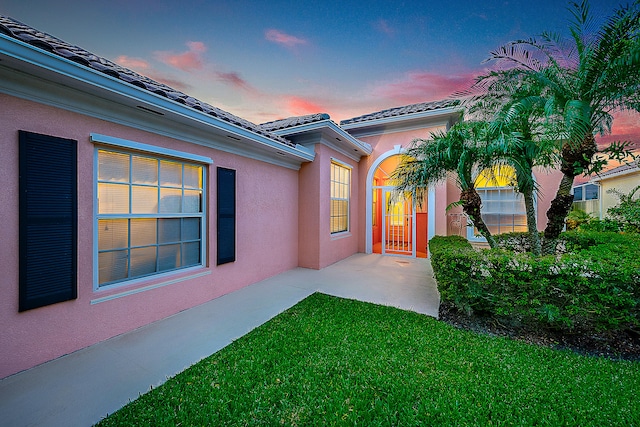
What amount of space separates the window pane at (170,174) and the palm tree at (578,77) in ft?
20.8

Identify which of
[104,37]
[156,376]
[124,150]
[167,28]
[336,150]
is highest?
[167,28]

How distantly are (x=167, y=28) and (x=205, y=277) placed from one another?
20.3 feet

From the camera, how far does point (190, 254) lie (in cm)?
479

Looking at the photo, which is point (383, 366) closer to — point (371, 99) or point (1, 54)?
point (1, 54)

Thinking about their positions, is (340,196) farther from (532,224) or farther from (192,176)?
(532,224)

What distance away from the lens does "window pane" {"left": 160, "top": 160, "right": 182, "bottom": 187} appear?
4.28m

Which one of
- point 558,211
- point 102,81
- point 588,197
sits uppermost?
point 102,81

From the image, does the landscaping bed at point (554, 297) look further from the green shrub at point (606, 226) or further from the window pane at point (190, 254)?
the green shrub at point (606, 226)

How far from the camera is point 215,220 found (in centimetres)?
508

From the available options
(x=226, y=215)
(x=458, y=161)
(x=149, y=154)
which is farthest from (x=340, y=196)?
(x=149, y=154)

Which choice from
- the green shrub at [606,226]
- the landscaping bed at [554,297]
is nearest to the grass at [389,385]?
Result: the landscaping bed at [554,297]

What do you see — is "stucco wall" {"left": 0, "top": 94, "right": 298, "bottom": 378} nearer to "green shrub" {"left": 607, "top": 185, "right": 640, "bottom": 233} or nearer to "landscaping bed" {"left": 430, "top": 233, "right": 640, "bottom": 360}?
"landscaping bed" {"left": 430, "top": 233, "right": 640, "bottom": 360}

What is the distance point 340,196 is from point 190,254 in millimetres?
5554

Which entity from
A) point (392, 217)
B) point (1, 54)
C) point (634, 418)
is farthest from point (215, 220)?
point (392, 217)
